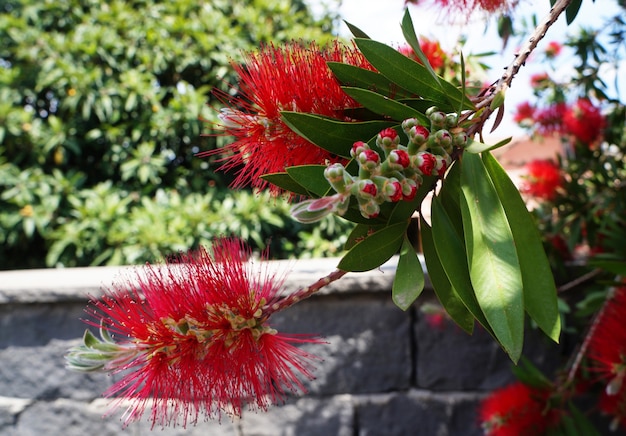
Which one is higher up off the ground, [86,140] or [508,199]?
[86,140]

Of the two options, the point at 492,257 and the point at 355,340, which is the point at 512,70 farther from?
the point at 355,340

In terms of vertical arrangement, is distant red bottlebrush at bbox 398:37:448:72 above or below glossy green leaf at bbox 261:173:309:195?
above

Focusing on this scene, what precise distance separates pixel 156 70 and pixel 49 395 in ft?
5.55

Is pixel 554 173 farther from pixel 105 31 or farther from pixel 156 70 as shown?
pixel 105 31

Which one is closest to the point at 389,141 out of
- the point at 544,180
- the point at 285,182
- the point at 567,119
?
the point at 285,182

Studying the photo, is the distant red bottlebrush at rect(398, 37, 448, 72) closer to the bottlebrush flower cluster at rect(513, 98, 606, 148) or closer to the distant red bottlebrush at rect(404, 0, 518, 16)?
the distant red bottlebrush at rect(404, 0, 518, 16)

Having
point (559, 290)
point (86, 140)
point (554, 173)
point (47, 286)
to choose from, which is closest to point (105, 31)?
point (86, 140)

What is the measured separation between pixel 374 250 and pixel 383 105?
0.15 meters

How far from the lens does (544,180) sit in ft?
5.83

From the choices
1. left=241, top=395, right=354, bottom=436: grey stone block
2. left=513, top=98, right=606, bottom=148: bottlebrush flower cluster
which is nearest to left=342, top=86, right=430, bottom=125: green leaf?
left=241, top=395, right=354, bottom=436: grey stone block

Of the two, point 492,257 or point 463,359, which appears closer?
point 492,257

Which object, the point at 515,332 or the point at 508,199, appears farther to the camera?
the point at 508,199

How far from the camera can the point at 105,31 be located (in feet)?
9.02

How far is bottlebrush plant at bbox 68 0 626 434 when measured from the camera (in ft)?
1.75
